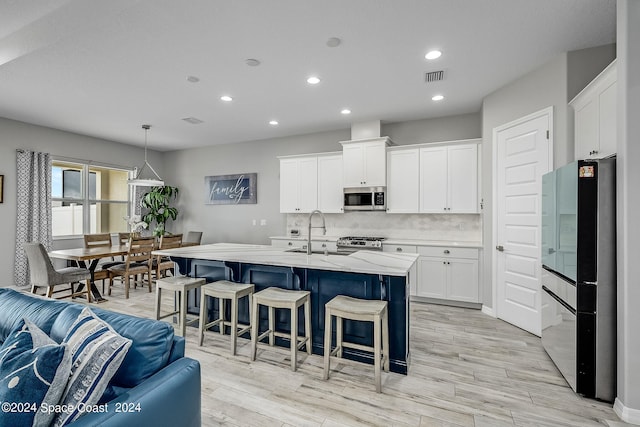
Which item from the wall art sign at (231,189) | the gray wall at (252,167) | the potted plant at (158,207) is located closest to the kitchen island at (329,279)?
the gray wall at (252,167)

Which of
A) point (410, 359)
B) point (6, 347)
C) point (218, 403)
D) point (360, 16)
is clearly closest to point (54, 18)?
point (360, 16)

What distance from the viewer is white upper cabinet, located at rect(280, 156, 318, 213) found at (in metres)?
5.30

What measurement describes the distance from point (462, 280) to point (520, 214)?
3.82ft

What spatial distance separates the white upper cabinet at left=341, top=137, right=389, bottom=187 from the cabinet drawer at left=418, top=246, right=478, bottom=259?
3.82ft

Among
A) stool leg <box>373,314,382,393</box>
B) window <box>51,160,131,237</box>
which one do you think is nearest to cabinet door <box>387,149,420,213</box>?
stool leg <box>373,314,382,393</box>

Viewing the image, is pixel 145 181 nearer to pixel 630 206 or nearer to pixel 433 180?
pixel 433 180

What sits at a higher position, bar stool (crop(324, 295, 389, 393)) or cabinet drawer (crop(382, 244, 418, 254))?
cabinet drawer (crop(382, 244, 418, 254))

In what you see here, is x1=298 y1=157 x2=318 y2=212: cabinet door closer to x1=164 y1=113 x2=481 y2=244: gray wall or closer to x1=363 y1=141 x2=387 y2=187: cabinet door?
x1=164 y1=113 x2=481 y2=244: gray wall

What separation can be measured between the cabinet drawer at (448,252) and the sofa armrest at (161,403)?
11.6ft

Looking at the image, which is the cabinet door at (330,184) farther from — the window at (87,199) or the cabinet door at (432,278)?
the window at (87,199)

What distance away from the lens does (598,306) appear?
2037mm

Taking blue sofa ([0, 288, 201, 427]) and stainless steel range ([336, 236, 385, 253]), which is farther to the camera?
stainless steel range ([336, 236, 385, 253])

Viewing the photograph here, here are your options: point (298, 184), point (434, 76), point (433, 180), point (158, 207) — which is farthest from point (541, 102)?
point (158, 207)

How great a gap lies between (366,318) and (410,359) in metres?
0.85
